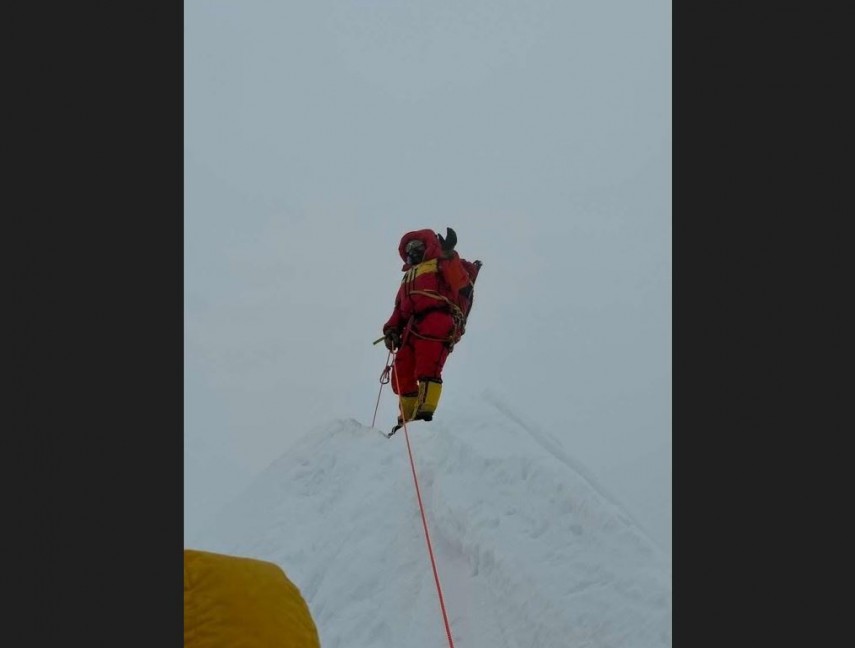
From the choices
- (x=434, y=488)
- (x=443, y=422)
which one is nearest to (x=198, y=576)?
(x=434, y=488)

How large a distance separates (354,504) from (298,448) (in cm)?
131

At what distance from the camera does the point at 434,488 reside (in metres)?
5.56

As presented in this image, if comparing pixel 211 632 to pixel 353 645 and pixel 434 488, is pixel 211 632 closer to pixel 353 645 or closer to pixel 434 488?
pixel 353 645

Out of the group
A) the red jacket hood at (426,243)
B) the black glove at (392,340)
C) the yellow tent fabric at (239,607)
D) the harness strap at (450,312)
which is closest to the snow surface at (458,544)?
the harness strap at (450,312)

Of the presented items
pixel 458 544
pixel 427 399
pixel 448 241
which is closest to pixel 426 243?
pixel 448 241

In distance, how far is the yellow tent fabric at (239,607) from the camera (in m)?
1.35

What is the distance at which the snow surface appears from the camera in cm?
436

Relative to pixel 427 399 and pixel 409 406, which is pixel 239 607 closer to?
pixel 427 399

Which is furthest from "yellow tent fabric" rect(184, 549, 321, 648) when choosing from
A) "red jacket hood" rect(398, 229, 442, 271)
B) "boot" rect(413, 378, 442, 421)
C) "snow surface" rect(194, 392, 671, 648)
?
"red jacket hood" rect(398, 229, 442, 271)

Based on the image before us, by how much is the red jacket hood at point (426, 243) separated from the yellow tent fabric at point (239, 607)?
686cm

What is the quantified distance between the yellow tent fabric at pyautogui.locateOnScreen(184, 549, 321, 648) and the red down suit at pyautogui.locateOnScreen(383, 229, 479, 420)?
6.38 metres

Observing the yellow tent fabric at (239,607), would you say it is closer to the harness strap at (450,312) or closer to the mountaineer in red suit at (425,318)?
the mountaineer in red suit at (425,318)

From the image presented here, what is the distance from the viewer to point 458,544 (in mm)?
4988

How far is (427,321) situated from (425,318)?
42 millimetres
